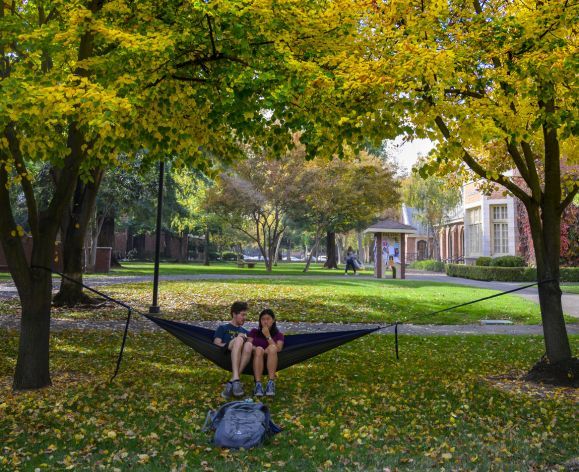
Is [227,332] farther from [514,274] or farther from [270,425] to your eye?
[514,274]

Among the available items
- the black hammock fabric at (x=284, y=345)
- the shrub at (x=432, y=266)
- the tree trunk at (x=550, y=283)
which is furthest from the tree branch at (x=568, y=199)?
the shrub at (x=432, y=266)

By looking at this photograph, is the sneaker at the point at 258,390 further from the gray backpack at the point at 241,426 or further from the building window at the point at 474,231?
the building window at the point at 474,231

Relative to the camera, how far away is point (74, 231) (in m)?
13.7

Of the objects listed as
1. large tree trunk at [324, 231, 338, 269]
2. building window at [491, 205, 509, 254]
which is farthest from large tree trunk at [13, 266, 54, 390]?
large tree trunk at [324, 231, 338, 269]

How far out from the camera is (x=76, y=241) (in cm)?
1366

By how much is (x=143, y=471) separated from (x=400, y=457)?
1840 millimetres

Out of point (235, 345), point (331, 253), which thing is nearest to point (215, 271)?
point (331, 253)

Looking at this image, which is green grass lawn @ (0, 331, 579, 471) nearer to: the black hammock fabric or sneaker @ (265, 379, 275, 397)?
sneaker @ (265, 379, 275, 397)

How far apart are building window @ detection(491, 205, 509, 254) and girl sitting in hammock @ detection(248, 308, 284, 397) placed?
31490 mm

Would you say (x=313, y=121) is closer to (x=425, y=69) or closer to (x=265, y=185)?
(x=425, y=69)

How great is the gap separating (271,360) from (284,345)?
0.87ft

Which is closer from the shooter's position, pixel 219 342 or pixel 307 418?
pixel 307 418

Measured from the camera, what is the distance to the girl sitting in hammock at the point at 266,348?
6.11 m

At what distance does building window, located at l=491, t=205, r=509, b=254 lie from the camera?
35.4m
